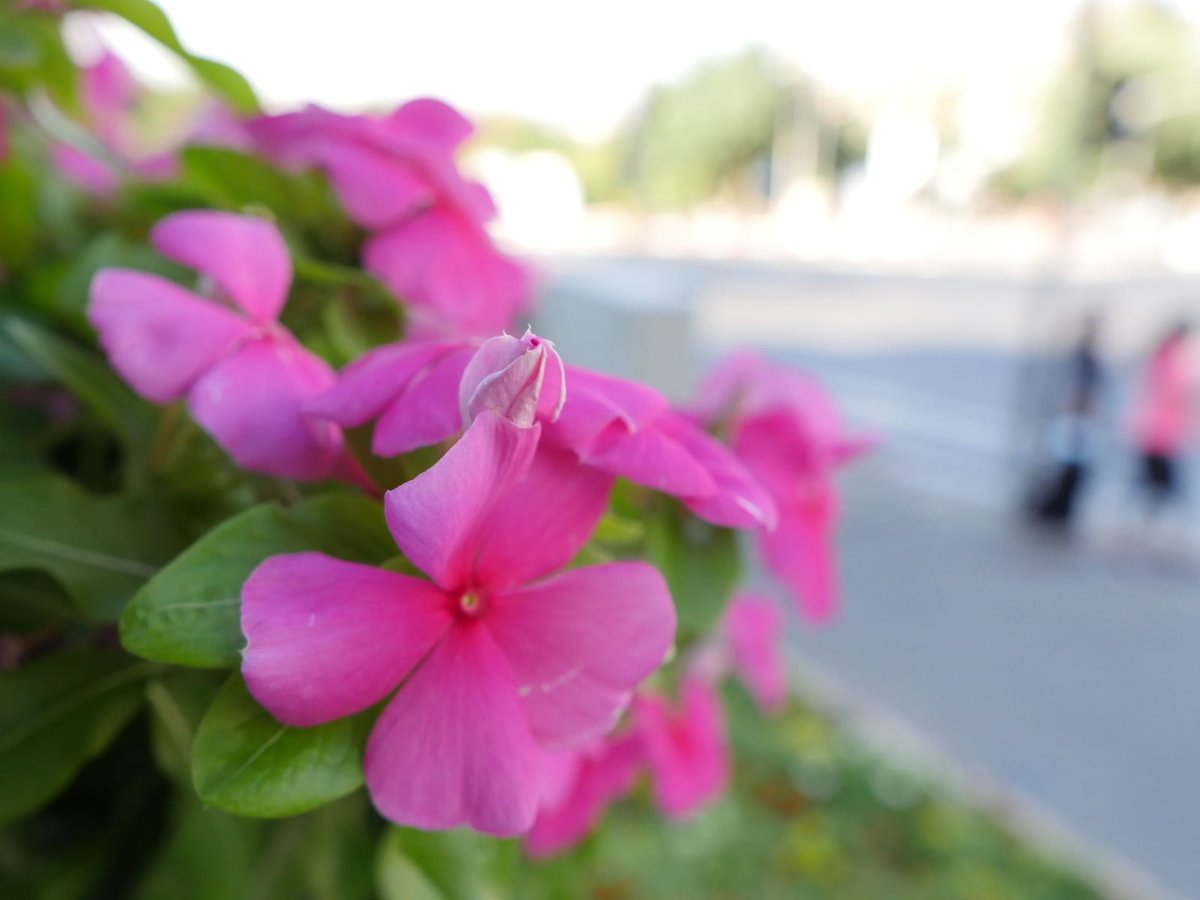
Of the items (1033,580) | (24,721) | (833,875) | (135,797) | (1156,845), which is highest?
(24,721)

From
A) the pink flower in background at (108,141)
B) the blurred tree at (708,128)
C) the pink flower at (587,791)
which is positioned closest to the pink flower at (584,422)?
the pink flower at (587,791)

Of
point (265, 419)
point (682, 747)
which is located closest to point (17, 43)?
point (265, 419)

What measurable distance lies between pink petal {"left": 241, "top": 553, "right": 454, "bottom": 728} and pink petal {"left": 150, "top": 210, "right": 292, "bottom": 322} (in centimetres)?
16

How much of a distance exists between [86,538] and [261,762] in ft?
0.50

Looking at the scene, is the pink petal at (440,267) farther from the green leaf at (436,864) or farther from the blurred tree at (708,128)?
the blurred tree at (708,128)

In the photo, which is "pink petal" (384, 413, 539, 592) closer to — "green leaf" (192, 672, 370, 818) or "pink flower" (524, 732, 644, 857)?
"green leaf" (192, 672, 370, 818)

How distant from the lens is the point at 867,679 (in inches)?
152

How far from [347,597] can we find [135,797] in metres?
0.38

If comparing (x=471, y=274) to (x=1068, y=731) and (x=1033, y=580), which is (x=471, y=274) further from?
(x=1033, y=580)

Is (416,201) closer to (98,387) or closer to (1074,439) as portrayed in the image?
(98,387)

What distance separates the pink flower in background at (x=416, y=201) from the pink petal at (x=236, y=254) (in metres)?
0.09

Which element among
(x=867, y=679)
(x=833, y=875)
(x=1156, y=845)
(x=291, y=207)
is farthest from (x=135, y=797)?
(x=867, y=679)

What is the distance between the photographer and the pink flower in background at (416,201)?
1.73 feet

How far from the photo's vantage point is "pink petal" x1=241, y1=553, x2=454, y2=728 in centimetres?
30
